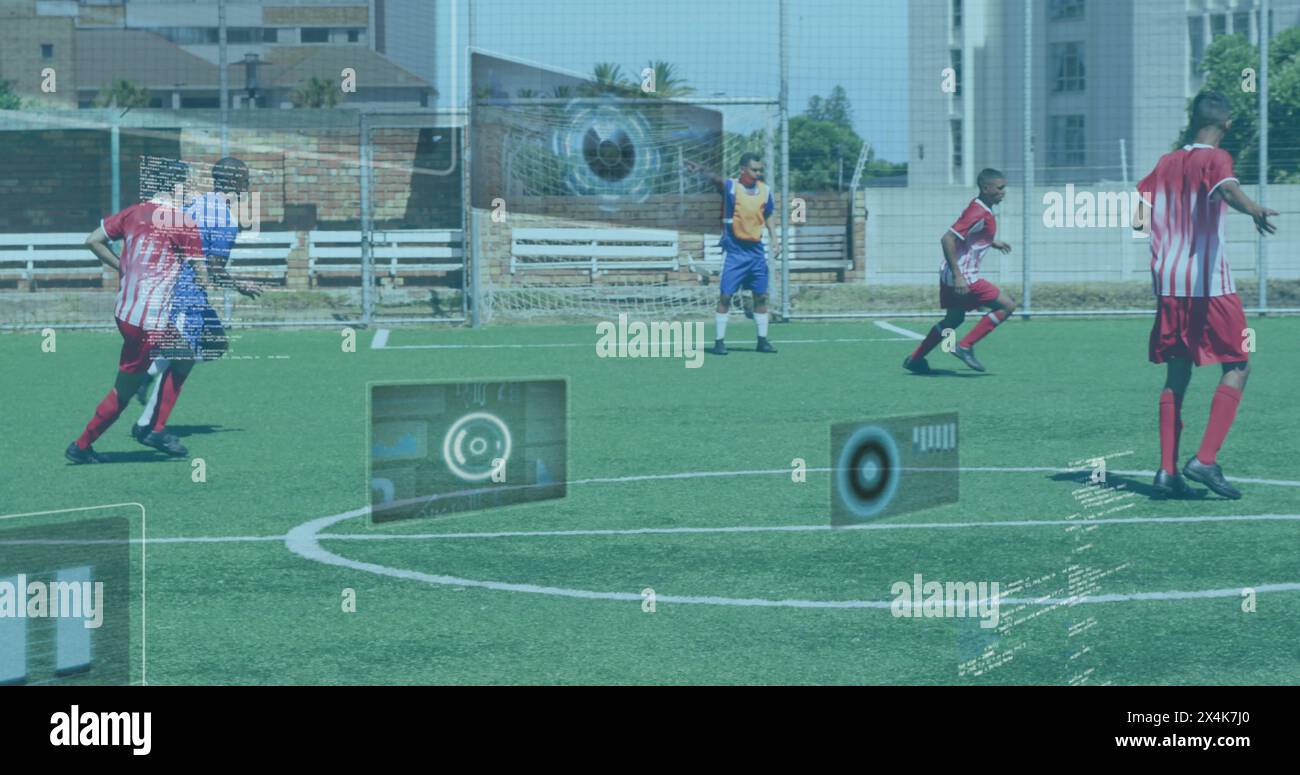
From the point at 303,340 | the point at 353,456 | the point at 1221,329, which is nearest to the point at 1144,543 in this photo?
the point at 1221,329

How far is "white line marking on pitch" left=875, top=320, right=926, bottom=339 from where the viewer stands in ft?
66.4

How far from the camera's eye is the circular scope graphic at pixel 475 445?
347 inches

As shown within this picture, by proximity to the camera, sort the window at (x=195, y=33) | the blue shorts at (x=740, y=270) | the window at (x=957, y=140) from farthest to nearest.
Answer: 1. the window at (x=957, y=140)
2. the window at (x=195, y=33)
3. the blue shorts at (x=740, y=270)

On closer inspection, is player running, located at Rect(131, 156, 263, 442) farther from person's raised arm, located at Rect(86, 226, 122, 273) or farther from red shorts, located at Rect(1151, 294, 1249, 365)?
red shorts, located at Rect(1151, 294, 1249, 365)

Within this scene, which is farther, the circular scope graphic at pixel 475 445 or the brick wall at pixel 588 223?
the brick wall at pixel 588 223

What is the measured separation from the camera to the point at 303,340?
20500 millimetres

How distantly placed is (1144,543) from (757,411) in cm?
581

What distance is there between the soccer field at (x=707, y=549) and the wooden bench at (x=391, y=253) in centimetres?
996

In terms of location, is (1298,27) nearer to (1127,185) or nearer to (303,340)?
(1127,185)

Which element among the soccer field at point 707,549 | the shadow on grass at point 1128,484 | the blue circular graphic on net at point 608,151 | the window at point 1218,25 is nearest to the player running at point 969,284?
the soccer field at point 707,549

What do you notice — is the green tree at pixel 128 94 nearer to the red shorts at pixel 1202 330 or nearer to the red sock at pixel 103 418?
the red sock at pixel 103 418

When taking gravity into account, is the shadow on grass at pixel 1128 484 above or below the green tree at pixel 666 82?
below

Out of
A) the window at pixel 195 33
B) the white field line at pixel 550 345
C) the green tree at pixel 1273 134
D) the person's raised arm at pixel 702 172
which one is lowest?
the white field line at pixel 550 345

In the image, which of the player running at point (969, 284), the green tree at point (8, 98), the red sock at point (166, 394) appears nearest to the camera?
the red sock at point (166, 394)
